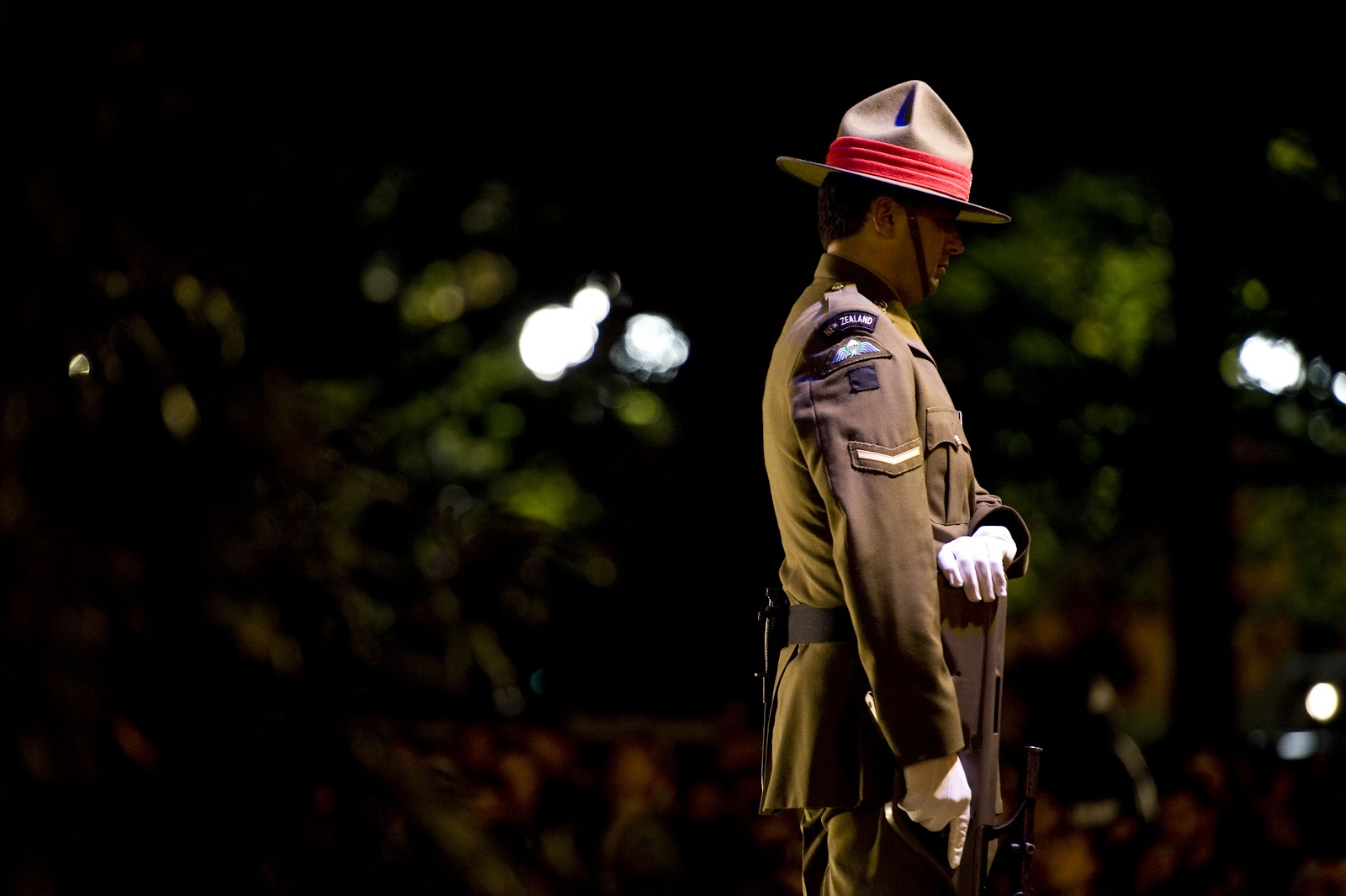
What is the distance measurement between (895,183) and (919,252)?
16cm

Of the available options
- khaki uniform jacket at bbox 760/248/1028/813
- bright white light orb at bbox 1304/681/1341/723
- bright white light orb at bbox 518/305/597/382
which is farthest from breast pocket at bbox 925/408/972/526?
bright white light orb at bbox 1304/681/1341/723

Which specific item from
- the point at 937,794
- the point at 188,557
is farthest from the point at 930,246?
the point at 188,557

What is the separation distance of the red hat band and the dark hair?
0.8 inches

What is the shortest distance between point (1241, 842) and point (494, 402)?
4.11 meters

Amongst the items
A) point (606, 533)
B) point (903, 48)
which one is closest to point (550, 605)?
point (606, 533)

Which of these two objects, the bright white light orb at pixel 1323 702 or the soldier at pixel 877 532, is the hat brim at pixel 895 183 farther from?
the bright white light orb at pixel 1323 702

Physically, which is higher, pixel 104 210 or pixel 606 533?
pixel 104 210

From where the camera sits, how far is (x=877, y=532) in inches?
104

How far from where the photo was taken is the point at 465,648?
3.45m

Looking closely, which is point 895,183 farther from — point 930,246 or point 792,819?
point 792,819

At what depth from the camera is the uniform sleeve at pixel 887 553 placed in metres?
2.64

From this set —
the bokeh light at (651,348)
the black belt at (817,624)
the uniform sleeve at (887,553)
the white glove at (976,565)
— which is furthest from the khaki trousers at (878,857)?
the bokeh light at (651,348)

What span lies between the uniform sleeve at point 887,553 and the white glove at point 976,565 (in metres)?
0.07

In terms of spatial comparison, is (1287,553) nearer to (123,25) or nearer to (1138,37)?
(1138,37)
